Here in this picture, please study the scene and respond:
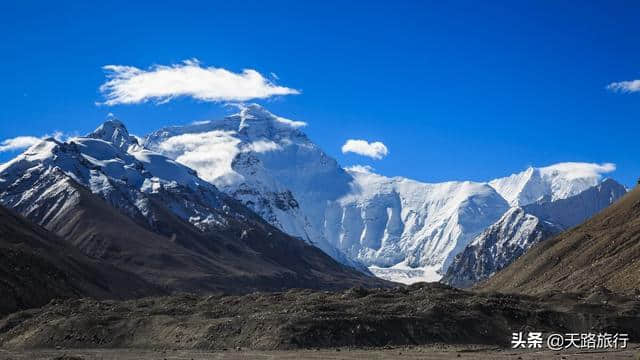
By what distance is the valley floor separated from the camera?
64688mm

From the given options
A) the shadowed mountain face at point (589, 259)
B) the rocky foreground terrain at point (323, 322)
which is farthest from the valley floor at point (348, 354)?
the shadowed mountain face at point (589, 259)

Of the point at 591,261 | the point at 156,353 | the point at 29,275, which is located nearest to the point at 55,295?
the point at 29,275

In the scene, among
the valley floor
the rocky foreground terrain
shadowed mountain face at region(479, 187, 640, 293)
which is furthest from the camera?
shadowed mountain face at region(479, 187, 640, 293)

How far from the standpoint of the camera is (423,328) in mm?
77062

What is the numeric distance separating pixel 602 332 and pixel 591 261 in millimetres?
70026

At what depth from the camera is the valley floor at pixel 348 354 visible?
64688 mm

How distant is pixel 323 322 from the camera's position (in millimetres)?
76688

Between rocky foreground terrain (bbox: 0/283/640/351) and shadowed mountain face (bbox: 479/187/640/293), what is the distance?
38.0 m

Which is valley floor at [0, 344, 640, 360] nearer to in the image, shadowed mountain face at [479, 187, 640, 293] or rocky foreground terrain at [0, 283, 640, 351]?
rocky foreground terrain at [0, 283, 640, 351]

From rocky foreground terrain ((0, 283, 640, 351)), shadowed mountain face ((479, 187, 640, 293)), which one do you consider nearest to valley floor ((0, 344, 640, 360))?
rocky foreground terrain ((0, 283, 640, 351))

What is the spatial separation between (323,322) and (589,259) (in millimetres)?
86156

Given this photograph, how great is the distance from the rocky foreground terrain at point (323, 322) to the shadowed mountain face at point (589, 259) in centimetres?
3799

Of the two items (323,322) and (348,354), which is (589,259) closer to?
(323,322)

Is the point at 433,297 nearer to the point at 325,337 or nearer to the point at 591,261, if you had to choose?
the point at 325,337
